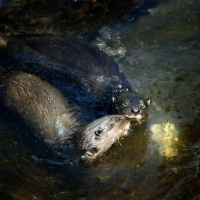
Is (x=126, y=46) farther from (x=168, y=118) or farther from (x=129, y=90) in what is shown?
(x=168, y=118)

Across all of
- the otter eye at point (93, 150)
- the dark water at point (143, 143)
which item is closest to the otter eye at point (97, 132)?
the otter eye at point (93, 150)

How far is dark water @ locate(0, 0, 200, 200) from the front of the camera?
9.87 ft

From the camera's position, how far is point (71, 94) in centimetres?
434

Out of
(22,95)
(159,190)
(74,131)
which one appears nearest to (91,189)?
(159,190)

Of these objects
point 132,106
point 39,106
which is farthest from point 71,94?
point 132,106

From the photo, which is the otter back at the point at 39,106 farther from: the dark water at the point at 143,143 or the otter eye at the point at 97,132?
the otter eye at the point at 97,132

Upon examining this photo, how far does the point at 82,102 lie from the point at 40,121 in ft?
2.67

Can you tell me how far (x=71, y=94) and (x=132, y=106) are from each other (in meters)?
0.89

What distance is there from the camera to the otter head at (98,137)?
341cm

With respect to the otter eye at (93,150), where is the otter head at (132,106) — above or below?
below

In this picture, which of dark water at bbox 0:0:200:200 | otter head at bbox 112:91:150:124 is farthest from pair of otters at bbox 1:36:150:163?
dark water at bbox 0:0:200:200

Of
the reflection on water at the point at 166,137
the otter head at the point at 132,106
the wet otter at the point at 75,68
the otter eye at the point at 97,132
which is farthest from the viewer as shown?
the wet otter at the point at 75,68

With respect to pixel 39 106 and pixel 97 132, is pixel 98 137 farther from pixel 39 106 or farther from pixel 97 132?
pixel 39 106

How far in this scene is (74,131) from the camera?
376cm
